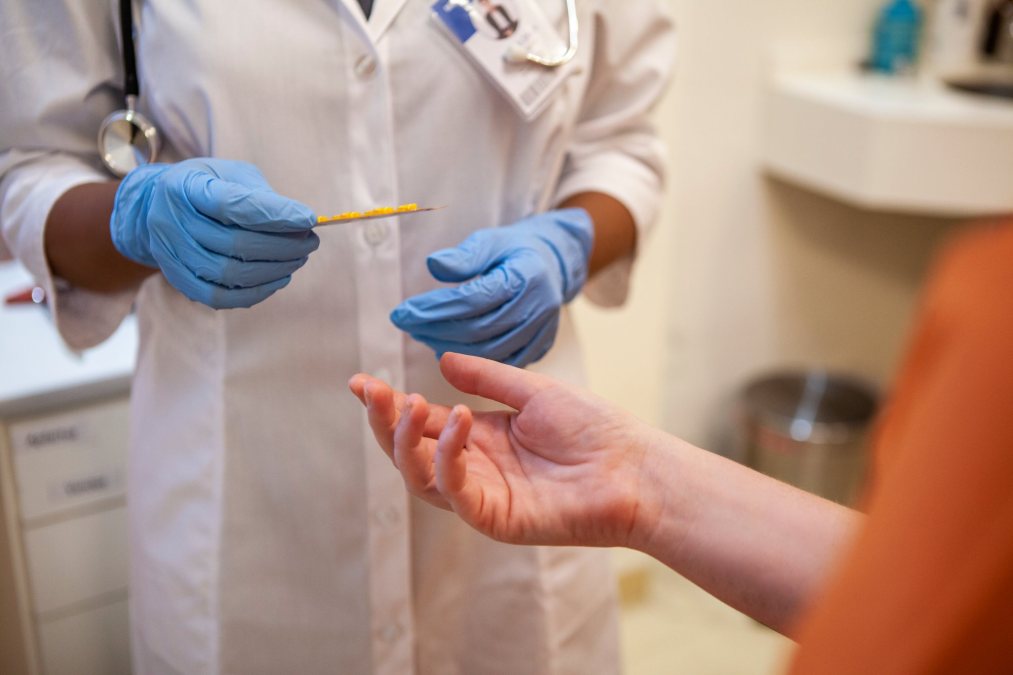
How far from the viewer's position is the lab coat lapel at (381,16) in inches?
31.0

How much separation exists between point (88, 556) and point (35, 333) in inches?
12.6

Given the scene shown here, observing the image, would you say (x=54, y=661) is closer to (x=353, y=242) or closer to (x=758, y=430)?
(x=353, y=242)

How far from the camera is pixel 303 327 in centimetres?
83

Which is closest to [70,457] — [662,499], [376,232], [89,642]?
[89,642]

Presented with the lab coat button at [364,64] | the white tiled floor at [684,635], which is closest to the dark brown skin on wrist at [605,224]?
the lab coat button at [364,64]

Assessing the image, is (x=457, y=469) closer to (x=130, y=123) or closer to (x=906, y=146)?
(x=130, y=123)

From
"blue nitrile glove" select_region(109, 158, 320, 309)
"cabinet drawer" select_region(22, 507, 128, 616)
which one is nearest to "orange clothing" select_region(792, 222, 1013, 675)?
"blue nitrile glove" select_region(109, 158, 320, 309)

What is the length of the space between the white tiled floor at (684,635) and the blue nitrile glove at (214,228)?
1.40 m

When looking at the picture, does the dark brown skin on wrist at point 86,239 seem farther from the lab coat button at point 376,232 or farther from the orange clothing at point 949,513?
the orange clothing at point 949,513

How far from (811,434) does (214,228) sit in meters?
1.59

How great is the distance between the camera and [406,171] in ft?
2.73

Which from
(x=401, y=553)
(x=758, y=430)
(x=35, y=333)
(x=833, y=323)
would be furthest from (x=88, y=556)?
(x=833, y=323)

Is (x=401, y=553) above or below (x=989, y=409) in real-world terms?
below

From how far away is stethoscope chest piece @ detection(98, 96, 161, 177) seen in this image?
785 millimetres
